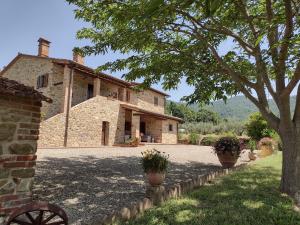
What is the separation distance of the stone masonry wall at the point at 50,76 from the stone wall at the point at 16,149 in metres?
16.4

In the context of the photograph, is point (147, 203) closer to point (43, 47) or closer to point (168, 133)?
point (43, 47)

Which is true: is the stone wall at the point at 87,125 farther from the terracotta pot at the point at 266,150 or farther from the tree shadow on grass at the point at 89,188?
the terracotta pot at the point at 266,150

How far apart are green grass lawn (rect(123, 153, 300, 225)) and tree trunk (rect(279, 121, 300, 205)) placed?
1.11ft

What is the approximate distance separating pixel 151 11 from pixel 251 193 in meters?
6.56

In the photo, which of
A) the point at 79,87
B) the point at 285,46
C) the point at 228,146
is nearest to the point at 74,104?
the point at 79,87

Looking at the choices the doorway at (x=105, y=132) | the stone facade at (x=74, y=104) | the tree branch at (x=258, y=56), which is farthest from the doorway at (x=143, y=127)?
the tree branch at (x=258, y=56)

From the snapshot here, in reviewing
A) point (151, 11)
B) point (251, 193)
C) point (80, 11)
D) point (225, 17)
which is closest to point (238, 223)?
point (251, 193)

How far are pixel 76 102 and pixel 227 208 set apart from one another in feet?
63.9

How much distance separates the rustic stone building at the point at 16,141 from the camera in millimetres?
4539

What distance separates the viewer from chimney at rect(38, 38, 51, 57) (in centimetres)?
2417

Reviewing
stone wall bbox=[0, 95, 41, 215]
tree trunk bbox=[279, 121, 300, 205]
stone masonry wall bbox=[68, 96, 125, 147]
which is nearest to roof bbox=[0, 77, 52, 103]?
stone wall bbox=[0, 95, 41, 215]

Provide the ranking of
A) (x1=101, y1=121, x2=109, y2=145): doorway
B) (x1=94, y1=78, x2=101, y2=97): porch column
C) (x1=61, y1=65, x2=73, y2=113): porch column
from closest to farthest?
(x1=61, y1=65, x2=73, y2=113): porch column → (x1=94, y1=78, x2=101, y2=97): porch column → (x1=101, y1=121, x2=109, y2=145): doorway

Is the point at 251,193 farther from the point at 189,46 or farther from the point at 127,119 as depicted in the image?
the point at 127,119

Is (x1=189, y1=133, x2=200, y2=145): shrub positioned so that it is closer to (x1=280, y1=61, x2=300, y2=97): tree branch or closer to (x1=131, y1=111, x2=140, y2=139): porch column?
(x1=131, y1=111, x2=140, y2=139): porch column
